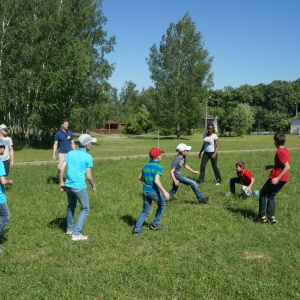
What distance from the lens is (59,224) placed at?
7.16 metres

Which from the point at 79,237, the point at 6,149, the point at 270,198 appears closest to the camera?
the point at 79,237

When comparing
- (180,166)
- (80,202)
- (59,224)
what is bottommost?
(59,224)

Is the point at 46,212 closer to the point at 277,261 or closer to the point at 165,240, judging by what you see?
the point at 165,240

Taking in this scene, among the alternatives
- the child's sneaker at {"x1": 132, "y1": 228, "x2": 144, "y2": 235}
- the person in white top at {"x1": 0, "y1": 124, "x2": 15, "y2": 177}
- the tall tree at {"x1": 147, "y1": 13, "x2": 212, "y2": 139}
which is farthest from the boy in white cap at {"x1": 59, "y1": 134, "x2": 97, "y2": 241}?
the tall tree at {"x1": 147, "y1": 13, "x2": 212, "y2": 139}

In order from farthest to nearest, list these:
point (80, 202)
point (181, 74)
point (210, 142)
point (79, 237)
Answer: point (181, 74) < point (210, 142) < point (80, 202) < point (79, 237)

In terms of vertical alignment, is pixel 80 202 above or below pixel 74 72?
below

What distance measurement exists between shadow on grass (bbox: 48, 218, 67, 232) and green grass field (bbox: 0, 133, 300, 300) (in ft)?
0.07

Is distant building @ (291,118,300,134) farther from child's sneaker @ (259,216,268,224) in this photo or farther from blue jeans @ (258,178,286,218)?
child's sneaker @ (259,216,268,224)

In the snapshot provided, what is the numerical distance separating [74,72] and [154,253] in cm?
2573

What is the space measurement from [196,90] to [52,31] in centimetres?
2298

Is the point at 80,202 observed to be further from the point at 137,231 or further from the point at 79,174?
the point at 137,231

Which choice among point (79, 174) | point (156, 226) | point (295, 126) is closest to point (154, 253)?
point (156, 226)

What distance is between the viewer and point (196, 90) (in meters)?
46.7

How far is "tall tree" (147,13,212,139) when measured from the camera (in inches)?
1821
